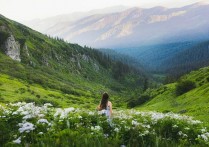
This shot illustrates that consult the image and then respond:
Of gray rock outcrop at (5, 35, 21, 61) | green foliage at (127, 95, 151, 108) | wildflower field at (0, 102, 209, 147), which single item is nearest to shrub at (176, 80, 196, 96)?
green foliage at (127, 95, 151, 108)

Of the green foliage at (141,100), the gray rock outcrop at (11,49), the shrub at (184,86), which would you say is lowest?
the green foliage at (141,100)

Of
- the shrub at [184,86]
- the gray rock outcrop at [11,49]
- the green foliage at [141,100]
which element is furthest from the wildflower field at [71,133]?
the gray rock outcrop at [11,49]

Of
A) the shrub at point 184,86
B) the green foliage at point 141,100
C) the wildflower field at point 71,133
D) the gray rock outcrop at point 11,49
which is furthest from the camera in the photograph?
the gray rock outcrop at point 11,49

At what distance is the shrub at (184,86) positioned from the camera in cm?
8138

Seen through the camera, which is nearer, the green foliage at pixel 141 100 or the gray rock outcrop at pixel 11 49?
the green foliage at pixel 141 100

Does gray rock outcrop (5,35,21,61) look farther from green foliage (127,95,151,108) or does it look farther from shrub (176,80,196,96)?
shrub (176,80,196,96)

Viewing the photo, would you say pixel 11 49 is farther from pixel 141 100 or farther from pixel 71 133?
pixel 71 133

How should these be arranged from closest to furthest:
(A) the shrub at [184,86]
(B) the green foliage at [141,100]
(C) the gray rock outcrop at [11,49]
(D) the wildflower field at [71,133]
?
(D) the wildflower field at [71,133], (A) the shrub at [184,86], (B) the green foliage at [141,100], (C) the gray rock outcrop at [11,49]

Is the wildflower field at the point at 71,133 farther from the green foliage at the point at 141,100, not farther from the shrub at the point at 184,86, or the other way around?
the green foliage at the point at 141,100

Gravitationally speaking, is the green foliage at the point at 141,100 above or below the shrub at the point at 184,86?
below

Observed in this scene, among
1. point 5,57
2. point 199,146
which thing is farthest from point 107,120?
point 5,57

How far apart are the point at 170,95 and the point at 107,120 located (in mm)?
76807

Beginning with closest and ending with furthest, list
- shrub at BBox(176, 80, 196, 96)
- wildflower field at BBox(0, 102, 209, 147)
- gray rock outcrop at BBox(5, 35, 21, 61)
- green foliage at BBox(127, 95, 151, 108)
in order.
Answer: wildflower field at BBox(0, 102, 209, 147), shrub at BBox(176, 80, 196, 96), green foliage at BBox(127, 95, 151, 108), gray rock outcrop at BBox(5, 35, 21, 61)

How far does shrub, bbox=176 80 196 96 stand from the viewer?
8138cm
